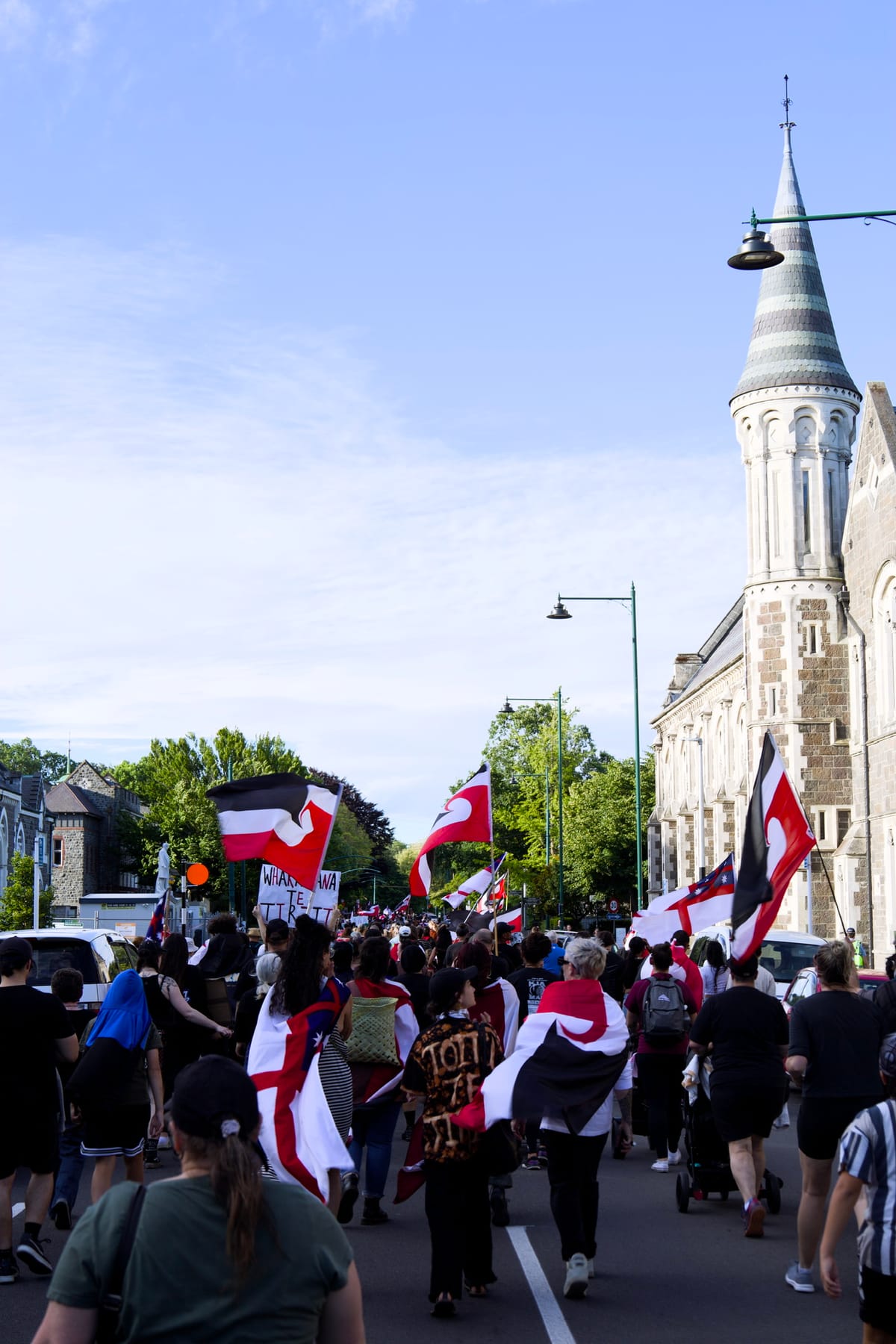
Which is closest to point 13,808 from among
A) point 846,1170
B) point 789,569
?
point 789,569

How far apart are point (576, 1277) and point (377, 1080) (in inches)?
95.5

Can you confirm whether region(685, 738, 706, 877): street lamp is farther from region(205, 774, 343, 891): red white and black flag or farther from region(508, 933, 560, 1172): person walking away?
region(205, 774, 343, 891): red white and black flag

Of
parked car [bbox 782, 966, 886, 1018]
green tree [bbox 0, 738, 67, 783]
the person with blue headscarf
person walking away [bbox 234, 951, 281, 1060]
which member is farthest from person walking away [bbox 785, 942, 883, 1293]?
green tree [bbox 0, 738, 67, 783]

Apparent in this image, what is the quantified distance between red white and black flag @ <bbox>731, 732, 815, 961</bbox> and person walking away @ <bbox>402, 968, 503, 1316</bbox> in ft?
7.16

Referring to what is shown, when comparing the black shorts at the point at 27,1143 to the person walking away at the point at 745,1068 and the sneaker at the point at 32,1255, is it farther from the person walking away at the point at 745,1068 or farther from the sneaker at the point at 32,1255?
the person walking away at the point at 745,1068

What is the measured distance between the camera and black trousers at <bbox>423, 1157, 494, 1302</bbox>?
7.47 m

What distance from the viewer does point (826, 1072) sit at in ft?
25.0

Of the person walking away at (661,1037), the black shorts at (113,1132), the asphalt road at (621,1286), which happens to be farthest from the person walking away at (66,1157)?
the person walking away at (661,1037)

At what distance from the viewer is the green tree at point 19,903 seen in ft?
170

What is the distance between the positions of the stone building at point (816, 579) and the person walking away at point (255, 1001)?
31733mm

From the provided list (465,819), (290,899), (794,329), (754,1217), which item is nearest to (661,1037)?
(754,1217)

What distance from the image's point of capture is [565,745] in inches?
3767

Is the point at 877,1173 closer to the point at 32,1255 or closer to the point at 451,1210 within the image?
the point at 451,1210

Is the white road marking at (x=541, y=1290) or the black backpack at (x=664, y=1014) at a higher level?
the black backpack at (x=664, y=1014)
